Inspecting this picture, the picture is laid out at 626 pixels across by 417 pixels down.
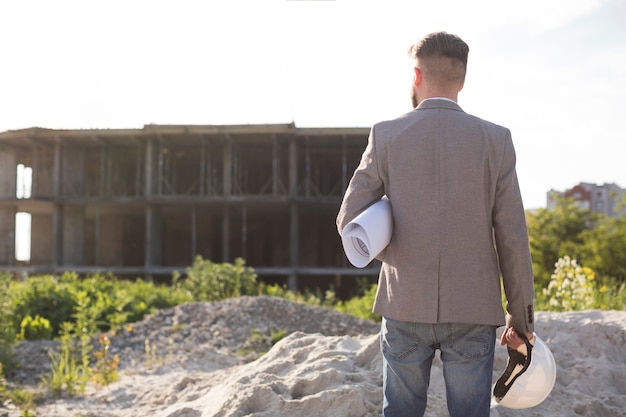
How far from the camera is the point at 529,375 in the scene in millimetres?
2279

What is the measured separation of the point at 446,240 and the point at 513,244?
0.22 meters

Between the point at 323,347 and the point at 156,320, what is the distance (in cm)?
547

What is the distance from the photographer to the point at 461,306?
2.14 meters

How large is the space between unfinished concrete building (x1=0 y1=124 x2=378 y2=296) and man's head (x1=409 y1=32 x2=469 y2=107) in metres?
15.8

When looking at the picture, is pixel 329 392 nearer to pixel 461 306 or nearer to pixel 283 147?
pixel 461 306

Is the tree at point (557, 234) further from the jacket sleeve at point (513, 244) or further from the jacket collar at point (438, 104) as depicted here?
the jacket collar at point (438, 104)

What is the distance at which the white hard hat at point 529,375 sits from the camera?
2275mm

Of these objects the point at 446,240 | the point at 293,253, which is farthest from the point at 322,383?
the point at 293,253

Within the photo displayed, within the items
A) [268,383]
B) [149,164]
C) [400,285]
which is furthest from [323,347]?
[149,164]

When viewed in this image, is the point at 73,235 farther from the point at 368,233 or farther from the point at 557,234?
the point at 368,233

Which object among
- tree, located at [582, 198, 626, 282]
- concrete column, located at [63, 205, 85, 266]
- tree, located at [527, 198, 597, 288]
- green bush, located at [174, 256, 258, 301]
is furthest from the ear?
concrete column, located at [63, 205, 85, 266]

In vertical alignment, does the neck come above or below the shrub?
above

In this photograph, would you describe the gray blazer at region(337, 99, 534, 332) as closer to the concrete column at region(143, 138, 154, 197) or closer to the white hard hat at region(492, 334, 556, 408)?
the white hard hat at region(492, 334, 556, 408)

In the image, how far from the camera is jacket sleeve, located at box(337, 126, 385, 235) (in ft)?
7.20
